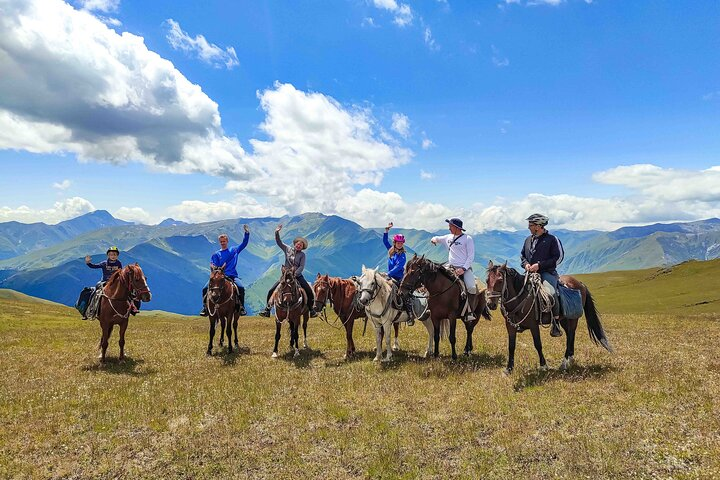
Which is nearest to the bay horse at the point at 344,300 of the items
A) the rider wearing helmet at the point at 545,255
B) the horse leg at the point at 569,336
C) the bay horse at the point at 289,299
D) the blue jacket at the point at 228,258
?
the bay horse at the point at 289,299

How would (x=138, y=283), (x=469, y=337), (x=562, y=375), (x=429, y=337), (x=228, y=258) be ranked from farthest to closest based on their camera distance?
(x=228, y=258)
(x=429, y=337)
(x=469, y=337)
(x=138, y=283)
(x=562, y=375)

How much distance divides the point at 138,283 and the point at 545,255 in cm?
1651

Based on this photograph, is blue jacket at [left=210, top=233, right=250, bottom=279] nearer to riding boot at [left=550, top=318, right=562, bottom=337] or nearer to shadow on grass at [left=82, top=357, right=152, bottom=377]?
shadow on grass at [left=82, top=357, right=152, bottom=377]

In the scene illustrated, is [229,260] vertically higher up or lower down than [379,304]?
higher up

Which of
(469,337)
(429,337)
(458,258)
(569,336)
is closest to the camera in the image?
(569,336)

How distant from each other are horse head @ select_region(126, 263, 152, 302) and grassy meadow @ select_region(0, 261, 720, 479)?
3216 mm

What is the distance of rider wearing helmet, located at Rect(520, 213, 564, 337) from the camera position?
1364 centimetres

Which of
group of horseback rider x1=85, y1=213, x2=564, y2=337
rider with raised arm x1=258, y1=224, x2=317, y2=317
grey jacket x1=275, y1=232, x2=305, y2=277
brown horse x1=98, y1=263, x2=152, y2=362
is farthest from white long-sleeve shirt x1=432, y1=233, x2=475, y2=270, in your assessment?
brown horse x1=98, y1=263, x2=152, y2=362

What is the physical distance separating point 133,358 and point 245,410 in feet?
35.8

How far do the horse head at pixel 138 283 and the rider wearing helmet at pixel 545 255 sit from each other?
1538 centimetres

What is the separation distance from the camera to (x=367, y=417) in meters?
10.4

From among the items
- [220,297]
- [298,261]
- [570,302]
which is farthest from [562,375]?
[220,297]

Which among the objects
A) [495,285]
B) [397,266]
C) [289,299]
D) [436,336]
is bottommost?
[436,336]

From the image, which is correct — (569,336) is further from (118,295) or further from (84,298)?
(84,298)
